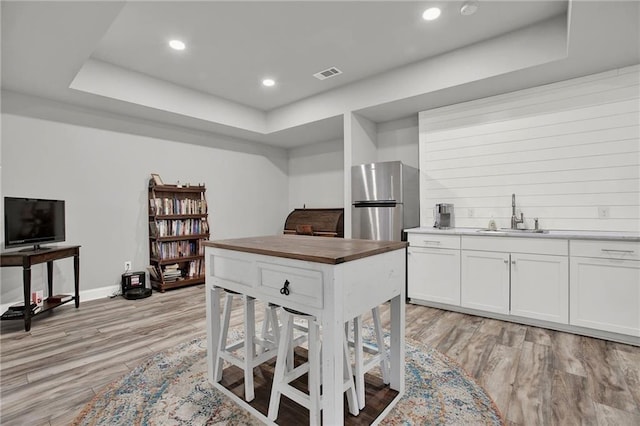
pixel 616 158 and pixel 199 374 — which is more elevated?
pixel 616 158

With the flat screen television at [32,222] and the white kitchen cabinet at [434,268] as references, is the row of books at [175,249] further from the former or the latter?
the white kitchen cabinet at [434,268]

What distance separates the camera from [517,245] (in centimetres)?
293

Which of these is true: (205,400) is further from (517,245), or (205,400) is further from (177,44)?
(177,44)

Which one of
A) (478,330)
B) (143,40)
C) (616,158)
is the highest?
(143,40)

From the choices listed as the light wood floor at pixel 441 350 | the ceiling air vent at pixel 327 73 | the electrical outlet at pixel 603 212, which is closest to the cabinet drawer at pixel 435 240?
the light wood floor at pixel 441 350

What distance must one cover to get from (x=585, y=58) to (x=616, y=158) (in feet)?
3.24

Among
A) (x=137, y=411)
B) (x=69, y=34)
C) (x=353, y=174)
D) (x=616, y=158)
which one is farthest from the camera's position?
(x=353, y=174)

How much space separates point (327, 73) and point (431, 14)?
4.72 feet

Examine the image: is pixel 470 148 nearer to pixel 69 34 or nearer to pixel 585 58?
pixel 585 58

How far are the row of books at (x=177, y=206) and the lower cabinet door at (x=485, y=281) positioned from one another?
371 centimetres

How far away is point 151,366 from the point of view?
2.15 m

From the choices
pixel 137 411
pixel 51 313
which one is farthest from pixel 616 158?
pixel 51 313

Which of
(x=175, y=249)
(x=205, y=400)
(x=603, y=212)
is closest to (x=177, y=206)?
(x=175, y=249)

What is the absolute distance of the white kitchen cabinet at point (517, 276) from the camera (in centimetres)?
274
